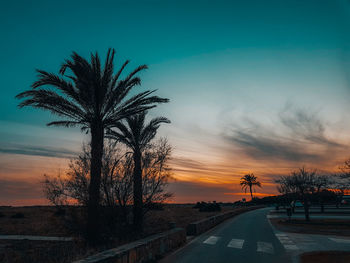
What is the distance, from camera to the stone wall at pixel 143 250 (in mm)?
6668

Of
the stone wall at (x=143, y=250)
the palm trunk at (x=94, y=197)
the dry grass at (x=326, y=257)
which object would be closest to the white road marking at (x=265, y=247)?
the dry grass at (x=326, y=257)

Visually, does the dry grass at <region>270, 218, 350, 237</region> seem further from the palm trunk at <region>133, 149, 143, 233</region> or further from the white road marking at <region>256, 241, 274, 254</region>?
the palm trunk at <region>133, 149, 143, 233</region>

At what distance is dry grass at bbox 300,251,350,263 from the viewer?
29.8 feet

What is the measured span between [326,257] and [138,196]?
10.9 metres

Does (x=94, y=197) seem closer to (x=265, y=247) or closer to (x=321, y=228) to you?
(x=265, y=247)

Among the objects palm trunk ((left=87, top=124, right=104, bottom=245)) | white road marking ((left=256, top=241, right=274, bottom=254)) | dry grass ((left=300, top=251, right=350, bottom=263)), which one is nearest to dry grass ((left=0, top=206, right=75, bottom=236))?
palm trunk ((left=87, top=124, right=104, bottom=245))

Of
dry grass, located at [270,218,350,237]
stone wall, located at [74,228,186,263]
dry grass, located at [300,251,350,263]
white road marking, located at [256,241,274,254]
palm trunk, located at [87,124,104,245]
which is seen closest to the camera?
stone wall, located at [74,228,186,263]

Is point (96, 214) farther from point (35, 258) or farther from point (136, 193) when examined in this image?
point (136, 193)

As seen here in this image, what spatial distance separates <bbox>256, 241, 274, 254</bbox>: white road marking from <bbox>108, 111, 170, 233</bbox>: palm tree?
775cm

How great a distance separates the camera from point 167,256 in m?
10.3

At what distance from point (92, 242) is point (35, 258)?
2.43 m

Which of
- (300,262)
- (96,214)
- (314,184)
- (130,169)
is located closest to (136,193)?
(130,169)

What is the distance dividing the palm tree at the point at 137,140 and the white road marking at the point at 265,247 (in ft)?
25.4

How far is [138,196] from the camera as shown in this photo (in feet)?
57.7
